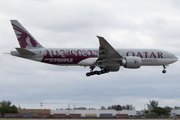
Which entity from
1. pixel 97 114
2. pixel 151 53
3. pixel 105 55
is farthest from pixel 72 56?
pixel 97 114

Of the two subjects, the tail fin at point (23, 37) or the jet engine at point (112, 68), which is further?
the jet engine at point (112, 68)

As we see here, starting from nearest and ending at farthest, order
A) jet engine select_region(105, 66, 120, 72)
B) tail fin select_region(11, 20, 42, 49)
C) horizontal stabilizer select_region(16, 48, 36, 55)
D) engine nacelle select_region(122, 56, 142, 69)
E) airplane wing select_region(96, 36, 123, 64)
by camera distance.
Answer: airplane wing select_region(96, 36, 123, 64), horizontal stabilizer select_region(16, 48, 36, 55), engine nacelle select_region(122, 56, 142, 69), tail fin select_region(11, 20, 42, 49), jet engine select_region(105, 66, 120, 72)

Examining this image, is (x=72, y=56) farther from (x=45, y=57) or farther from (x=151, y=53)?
(x=151, y=53)

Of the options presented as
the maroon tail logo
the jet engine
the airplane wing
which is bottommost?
the jet engine

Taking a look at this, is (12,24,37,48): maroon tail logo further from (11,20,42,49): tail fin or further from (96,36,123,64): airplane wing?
(96,36,123,64): airplane wing

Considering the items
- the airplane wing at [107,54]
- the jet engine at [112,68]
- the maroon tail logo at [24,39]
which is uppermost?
the maroon tail logo at [24,39]

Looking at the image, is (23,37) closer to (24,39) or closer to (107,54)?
(24,39)

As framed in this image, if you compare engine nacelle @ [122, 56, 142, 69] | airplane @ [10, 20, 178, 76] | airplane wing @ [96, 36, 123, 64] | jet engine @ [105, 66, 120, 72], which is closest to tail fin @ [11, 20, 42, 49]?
airplane @ [10, 20, 178, 76]

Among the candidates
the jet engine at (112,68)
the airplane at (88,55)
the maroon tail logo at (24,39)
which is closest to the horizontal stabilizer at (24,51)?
the airplane at (88,55)

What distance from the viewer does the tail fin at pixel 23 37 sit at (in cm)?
4988

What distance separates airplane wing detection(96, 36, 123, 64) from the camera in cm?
4461

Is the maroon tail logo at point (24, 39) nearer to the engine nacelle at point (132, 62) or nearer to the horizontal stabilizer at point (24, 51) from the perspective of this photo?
the horizontal stabilizer at point (24, 51)

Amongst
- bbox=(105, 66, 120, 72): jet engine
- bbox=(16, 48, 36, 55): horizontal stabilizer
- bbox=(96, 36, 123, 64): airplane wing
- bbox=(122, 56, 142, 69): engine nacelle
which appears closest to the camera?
bbox=(96, 36, 123, 64): airplane wing

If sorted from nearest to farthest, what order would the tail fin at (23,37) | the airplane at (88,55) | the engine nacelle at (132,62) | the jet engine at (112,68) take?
the airplane at (88,55)
the engine nacelle at (132,62)
the tail fin at (23,37)
the jet engine at (112,68)
